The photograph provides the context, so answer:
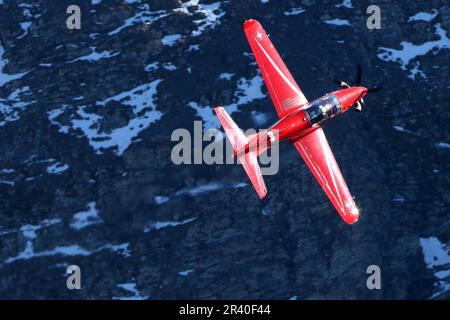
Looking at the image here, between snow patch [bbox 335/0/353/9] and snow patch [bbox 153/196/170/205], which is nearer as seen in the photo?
snow patch [bbox 153/196/170/205]

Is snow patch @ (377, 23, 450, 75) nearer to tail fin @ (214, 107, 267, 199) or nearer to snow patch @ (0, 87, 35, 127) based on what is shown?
snow patch @ (0, 87, 35, 127)

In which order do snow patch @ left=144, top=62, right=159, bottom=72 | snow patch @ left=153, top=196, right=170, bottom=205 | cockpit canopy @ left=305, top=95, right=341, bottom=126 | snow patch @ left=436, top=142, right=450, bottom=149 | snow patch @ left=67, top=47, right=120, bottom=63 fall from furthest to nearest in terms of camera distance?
snow patch @ left=67, top=47, right=120, bottom=63 < snow patch @ left=436, top=142, right=450, bottom=149 < snow patch @ left=144, top=62, right=159, bottom=72 < snow patch @ left=153, top=196, right=170, bottom=205 < cockpit canopy @ left=305, top=95, right=341, bottom=126

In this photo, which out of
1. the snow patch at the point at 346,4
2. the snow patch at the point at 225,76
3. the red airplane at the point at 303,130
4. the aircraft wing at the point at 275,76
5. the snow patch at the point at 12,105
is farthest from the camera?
the snow patch at the point at 346,4

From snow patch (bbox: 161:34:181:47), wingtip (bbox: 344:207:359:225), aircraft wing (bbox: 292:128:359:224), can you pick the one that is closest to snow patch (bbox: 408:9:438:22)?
snow patch (bbox: 161:34:181:47)

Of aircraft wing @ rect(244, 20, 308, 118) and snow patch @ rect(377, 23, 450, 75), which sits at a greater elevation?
aircraft wing @ rect(244, 20, 308, 118)

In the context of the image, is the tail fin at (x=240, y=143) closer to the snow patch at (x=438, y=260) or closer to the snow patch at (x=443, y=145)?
the snow patch at (x=438, y=260)

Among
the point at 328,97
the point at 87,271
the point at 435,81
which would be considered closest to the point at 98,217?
the point at 87,271

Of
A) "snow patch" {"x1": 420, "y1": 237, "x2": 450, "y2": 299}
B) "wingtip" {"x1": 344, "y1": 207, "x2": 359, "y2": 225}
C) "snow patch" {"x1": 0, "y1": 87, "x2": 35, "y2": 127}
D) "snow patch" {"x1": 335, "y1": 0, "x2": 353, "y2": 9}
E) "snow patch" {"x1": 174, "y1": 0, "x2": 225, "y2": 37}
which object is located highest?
"wingtip" {"x1": 344, "y1": 207, "x2": 359, "y2": 225}

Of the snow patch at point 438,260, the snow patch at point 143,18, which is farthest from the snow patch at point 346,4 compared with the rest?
the snow patch at point 438,260
